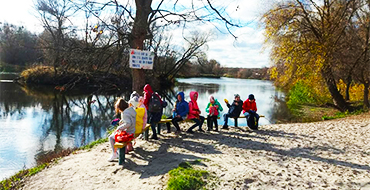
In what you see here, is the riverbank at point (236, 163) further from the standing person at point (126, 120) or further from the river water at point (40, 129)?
the river water at point (40, 129)

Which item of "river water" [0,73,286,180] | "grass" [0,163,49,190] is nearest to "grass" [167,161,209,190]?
"grass" [0,163,49,190]

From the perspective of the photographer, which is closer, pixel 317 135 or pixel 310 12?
pixel 317 135

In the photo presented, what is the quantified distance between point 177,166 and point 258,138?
3.56 metres

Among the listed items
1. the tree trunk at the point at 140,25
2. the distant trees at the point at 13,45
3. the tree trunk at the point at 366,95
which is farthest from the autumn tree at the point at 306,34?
the distant trees at the point at 13,45

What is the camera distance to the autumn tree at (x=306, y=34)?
15.9 metres

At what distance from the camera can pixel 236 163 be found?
17.9ft

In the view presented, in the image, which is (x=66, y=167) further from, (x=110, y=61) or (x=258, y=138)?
(x=258, y=138)

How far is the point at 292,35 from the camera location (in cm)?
1664

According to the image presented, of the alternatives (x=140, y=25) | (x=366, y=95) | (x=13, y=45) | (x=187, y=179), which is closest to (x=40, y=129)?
(x=140, y=25)

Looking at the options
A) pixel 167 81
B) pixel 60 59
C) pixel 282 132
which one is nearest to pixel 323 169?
pixel 282 132

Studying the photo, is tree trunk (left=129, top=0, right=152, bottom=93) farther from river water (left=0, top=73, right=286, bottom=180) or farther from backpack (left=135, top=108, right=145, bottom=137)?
backpack (left=135, top=108, right=145, bottom=137)

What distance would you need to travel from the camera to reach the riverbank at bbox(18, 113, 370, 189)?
4586 mm

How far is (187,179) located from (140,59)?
454cm

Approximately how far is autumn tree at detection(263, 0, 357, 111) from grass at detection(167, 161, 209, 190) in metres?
13.3
